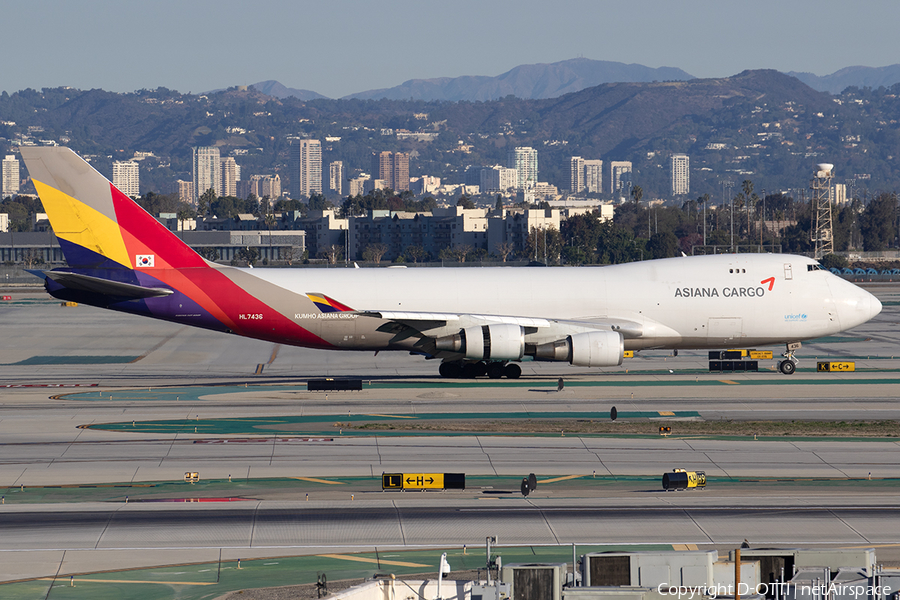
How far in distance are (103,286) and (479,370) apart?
17.9 meters

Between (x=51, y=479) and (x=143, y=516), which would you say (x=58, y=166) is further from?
(x=143, y=516)

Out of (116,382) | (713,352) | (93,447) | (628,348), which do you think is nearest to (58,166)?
(116,382)

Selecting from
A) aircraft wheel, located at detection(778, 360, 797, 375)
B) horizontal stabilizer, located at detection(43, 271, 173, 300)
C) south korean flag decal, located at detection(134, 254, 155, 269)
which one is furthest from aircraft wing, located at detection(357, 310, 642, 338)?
south korean flag decal, located at detection(134, 254, 155, 269)

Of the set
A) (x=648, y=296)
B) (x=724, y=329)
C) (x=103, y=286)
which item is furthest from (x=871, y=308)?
(x=103, y=286)

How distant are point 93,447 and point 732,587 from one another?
77.0 ft

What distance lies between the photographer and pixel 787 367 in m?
50.9

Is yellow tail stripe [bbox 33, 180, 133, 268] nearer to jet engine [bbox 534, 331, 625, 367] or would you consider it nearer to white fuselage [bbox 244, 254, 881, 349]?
white fuselage [bbox 244, 254, 881, 349]

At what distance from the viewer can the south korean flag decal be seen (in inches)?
1788

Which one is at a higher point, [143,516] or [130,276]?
[130,276]

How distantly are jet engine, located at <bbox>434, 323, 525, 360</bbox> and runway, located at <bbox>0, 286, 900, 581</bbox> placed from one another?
5.79ft

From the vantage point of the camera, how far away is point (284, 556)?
21562mm

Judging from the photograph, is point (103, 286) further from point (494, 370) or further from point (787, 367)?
point (787, 367)

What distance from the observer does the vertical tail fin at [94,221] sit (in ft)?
145

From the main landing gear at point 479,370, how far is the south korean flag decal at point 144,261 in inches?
583
